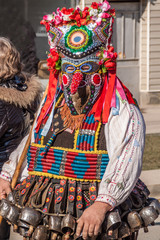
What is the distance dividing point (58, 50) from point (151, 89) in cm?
977

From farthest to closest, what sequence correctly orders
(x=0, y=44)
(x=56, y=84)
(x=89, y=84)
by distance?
(x=0, y=44)
(x=56, y=84)
(x=89, y=84)

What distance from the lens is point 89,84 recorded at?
2.89m

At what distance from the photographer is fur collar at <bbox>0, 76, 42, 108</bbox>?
11.8 feet

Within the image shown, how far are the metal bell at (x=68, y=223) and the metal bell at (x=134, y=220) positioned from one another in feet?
1.12

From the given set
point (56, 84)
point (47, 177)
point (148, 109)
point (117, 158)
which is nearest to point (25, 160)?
point (47, 177)

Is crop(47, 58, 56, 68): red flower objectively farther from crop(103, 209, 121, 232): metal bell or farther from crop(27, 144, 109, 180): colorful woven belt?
crop(103, 209, 121, 232): metal bell

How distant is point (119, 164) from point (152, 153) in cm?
493

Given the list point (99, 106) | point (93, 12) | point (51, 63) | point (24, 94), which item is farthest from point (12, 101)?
point (93, 12)

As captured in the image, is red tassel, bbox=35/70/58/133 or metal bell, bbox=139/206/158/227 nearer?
metal bell, bbox=139/206/158/227

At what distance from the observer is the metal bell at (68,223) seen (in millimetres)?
2656

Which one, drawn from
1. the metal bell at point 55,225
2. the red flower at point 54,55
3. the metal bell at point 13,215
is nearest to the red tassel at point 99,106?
the red flower at point 54,55

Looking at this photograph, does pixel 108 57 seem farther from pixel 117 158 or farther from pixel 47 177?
pixel 47 177

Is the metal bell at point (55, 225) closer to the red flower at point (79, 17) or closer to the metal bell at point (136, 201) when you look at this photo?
the metal bell at point (136, 201)

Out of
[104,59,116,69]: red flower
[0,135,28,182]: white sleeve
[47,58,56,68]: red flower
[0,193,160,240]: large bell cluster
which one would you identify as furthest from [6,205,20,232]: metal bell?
[104,59,116,69]: red flower
